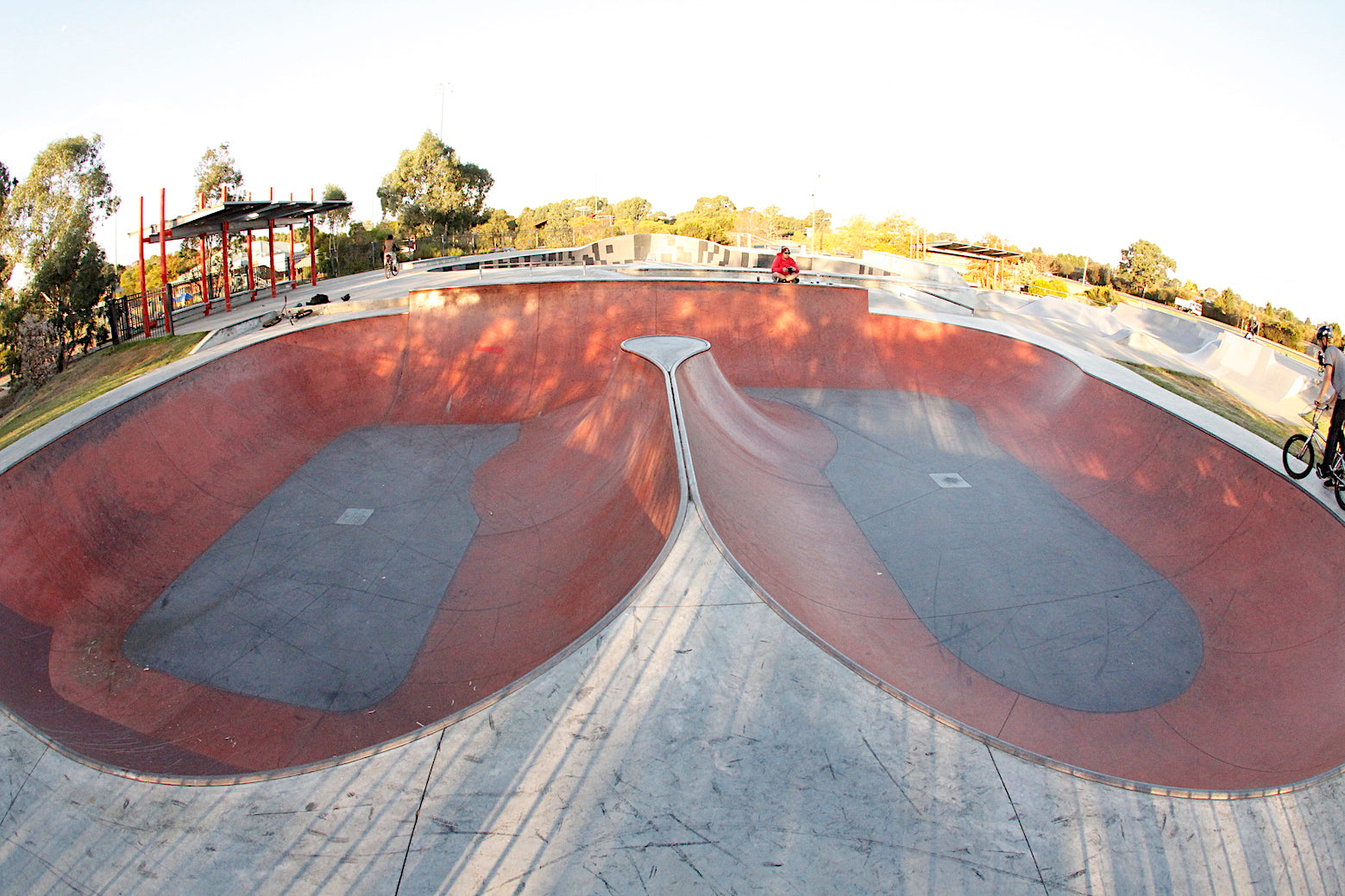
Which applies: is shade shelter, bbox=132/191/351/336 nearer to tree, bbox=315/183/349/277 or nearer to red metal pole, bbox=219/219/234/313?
red metal pole, bbox=219/219/234/313

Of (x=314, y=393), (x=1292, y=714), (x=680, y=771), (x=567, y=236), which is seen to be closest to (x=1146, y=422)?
(x=1292, y=714)

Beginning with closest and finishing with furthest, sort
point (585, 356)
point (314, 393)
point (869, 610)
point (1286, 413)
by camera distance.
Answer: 1. point (869, 610)
2. point (314, 393)
3. point (585, 356)
4. point (1286, 413)

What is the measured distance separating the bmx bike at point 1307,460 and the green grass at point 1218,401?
6518 mm

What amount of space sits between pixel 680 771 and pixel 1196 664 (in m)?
4.98

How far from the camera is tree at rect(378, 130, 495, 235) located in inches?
1688

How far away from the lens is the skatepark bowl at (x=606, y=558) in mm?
4914

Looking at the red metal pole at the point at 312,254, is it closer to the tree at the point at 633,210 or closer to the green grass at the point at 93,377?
the green grass at the point at 93,377

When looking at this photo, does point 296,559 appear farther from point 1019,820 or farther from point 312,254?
point 312,254

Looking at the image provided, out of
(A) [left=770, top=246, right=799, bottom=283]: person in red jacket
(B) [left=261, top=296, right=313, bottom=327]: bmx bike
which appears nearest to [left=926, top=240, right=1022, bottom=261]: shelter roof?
(A) [left=770, top=246, right=799, bottom=283]: person in red jacket

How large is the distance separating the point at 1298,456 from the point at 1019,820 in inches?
234

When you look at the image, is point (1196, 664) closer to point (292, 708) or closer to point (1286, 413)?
point (292, 708)

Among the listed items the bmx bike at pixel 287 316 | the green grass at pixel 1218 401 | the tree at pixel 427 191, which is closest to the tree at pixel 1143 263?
the green grass at pixel 1218 401

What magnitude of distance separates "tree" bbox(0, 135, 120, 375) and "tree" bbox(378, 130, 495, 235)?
2047 centimetres

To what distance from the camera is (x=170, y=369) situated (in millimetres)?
9469
